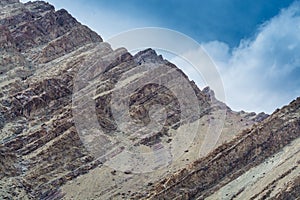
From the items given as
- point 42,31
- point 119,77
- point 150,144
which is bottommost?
point 150,144

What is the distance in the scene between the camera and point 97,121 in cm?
11619

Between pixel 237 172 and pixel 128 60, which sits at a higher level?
pixel 128 60

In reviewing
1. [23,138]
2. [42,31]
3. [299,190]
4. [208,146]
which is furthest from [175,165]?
[42,31]

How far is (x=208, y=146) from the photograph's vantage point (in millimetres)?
112562

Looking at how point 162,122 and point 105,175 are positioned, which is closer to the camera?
point 105,175

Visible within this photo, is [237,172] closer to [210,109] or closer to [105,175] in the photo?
[105,175]

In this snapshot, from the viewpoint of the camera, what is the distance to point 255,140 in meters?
91.2

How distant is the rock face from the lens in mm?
90062

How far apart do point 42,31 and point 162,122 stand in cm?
4291

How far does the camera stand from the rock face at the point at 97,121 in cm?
9006

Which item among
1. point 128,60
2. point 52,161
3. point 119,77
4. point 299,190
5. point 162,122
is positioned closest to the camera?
point 299,190

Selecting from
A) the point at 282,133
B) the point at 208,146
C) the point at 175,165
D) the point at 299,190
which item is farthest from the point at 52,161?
the point at 299,190

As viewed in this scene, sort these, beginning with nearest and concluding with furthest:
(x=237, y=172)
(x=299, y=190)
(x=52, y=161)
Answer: (x=299, y=190), (x=237, y=172), (x=52, y=161)

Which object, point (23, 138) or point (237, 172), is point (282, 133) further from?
point (23, 138)
